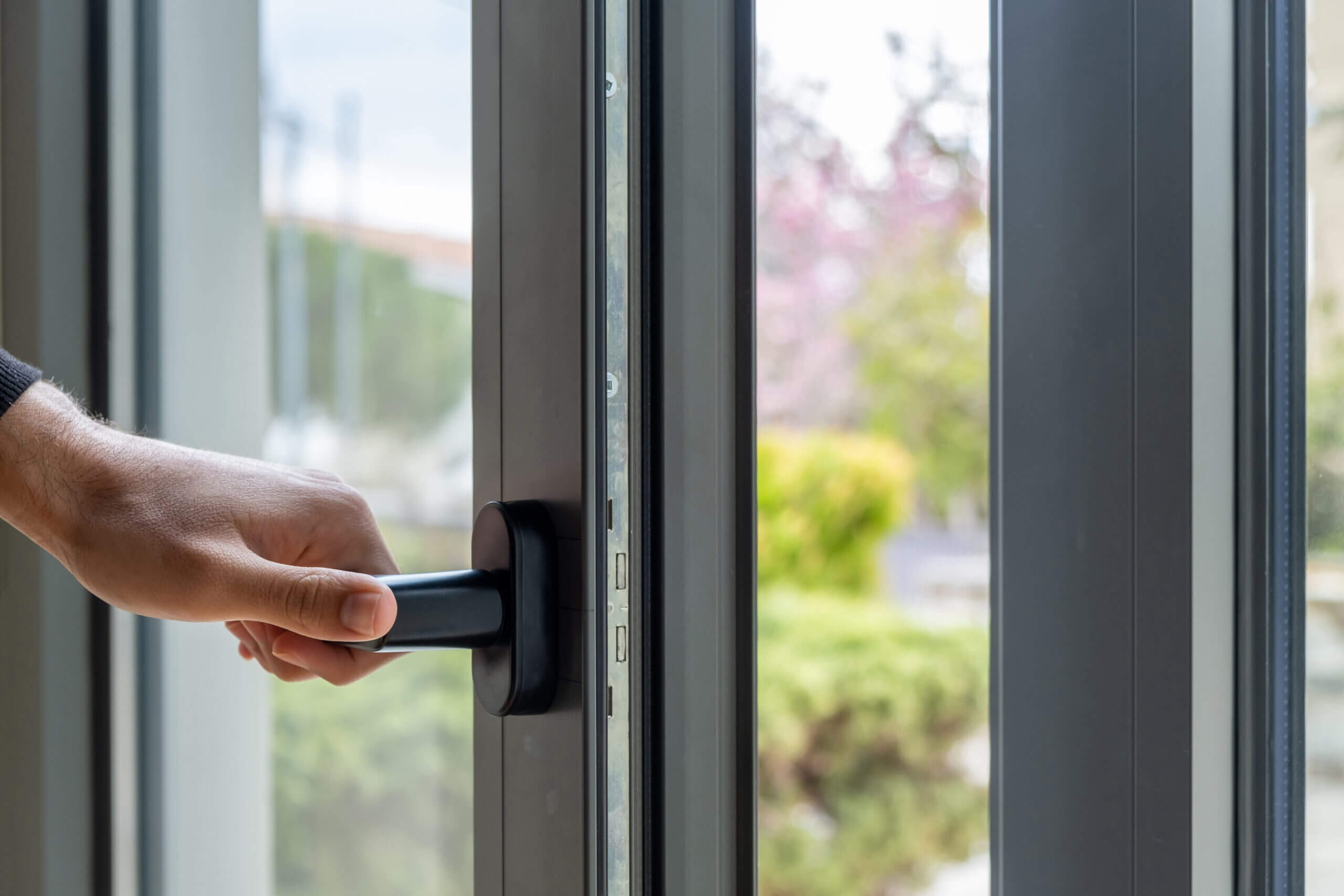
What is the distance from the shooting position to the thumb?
17.6 inches

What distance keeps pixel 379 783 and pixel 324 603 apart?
1.24ft

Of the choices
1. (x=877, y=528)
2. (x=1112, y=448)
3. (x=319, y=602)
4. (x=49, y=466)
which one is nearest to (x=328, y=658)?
A: (x=319, y=602)

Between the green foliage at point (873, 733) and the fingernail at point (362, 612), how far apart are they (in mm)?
1389

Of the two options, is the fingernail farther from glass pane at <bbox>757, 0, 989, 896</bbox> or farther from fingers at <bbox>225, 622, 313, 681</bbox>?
glass pane at <bbox>757, 0, 989, 896</bbox>

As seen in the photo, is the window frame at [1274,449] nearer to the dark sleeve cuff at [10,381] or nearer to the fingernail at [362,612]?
the fingernail at [362,612]

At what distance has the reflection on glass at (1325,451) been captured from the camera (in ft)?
1.36

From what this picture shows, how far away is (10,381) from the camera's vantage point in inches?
24.7

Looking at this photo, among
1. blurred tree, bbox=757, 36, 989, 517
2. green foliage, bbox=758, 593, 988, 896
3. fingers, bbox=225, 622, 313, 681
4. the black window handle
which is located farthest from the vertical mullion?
green foliage, bbox=758, 593, 988, 896

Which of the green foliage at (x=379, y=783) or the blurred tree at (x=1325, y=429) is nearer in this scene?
the blurred tree at (x=1325, y=429)

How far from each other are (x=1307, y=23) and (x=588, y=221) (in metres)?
0.32

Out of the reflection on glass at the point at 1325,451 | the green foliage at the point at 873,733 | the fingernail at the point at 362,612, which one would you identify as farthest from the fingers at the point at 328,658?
the green foliage at the point at 873,733

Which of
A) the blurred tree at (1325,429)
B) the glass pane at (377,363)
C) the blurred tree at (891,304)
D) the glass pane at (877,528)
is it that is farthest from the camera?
the glass pane at (877,528)

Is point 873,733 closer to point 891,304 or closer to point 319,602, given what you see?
point 891,304

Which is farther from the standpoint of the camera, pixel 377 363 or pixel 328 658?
pixel 377 363
